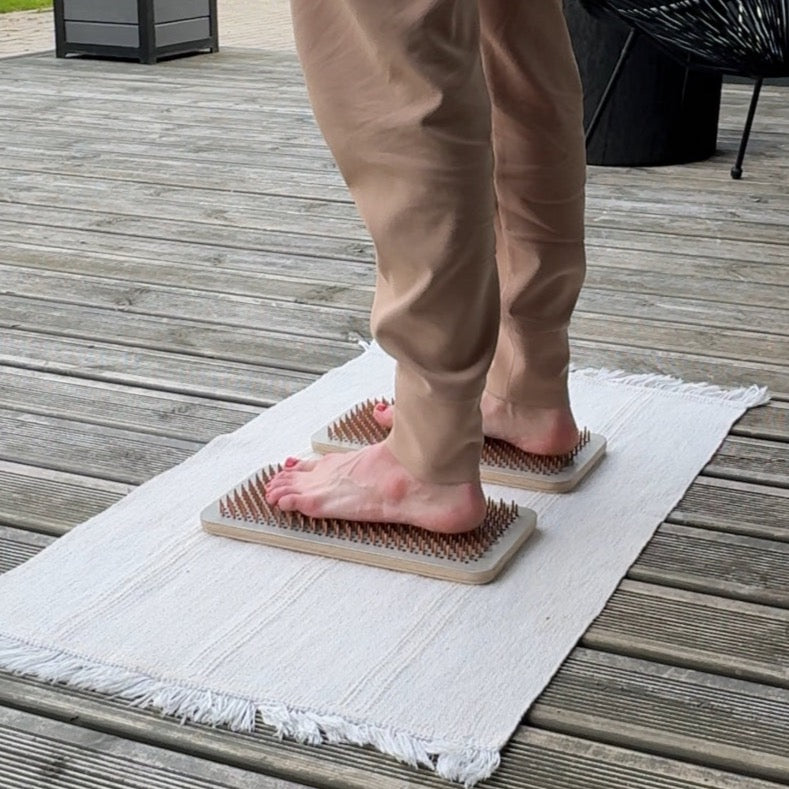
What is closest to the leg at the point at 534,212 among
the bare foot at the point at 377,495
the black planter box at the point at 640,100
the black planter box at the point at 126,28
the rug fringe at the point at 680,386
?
the bare foot at the point at 377,495

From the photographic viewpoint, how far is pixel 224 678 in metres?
1.20

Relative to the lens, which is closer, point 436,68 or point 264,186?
point 436,68

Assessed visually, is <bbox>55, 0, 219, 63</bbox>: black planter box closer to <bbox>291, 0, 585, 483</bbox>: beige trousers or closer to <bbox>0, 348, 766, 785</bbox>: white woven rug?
<bbox>0, 348, 766, 785</bbox>: white woven rug

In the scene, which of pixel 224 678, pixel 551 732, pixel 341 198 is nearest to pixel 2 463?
pixel 224 678

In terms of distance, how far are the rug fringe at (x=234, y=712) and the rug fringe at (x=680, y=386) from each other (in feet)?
3.02

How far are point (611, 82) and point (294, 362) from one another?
5.29 feet

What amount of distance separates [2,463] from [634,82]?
88.9 inches

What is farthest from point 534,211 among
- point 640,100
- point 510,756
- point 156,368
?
point 640,100

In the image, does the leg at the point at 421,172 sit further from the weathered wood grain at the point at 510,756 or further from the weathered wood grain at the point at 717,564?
the weathered wood grain at the point at 510,756

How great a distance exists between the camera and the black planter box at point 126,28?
18.6 ft

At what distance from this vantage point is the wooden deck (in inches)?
43.8

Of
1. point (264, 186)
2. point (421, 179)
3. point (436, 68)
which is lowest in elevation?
point (264, 186)

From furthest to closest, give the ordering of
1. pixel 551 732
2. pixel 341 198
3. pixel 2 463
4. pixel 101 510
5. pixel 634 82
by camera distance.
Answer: pixel 634 82, pixel 341 198, pixel 2 463, pixel 101 510, pixel 551 732

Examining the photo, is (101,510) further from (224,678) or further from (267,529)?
(224,678)
